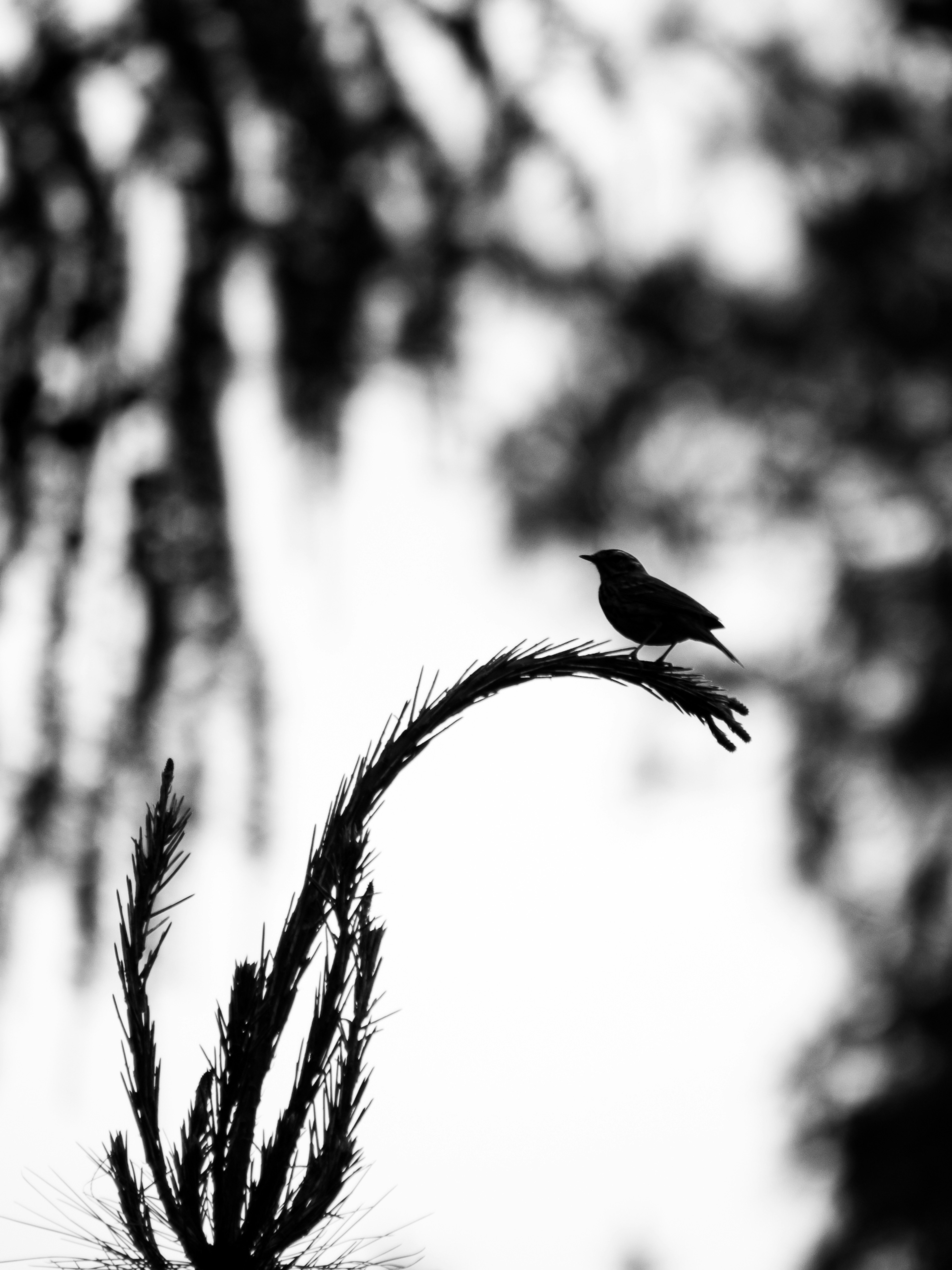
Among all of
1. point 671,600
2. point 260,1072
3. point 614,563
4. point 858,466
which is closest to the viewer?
point 260,1072

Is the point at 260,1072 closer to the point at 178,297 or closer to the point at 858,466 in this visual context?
the point at 178,297

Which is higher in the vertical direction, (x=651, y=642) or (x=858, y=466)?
(x=858, y=466)

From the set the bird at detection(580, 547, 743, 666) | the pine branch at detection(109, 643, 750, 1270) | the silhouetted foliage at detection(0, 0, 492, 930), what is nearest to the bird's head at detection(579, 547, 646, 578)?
the bird at detection(580, 547, 743, 666)

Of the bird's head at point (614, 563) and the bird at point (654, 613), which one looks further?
the bird's head at point (614, 563)

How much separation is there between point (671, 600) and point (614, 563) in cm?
30

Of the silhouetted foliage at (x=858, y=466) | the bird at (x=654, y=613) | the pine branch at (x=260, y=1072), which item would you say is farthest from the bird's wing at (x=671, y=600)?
the silhouetted foliage at (x=858, y=466)

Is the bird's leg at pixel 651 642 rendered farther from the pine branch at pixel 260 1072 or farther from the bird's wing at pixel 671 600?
the pine branch at pixel 260 1072

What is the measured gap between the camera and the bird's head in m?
2.10

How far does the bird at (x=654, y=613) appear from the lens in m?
1.90

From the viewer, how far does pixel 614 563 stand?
2182 mm

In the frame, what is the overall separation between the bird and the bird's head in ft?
0.12

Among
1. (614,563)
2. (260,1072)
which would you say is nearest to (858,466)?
(614,563)

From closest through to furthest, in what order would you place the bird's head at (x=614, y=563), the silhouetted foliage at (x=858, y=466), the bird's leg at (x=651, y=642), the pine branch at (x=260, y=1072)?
the pine branch at (x=260, y=1072) < the bird's leg at (x=651, y=642) < the bird's head at (x=614, y=563) < the silhouetted foliage at (x=858, y=466)

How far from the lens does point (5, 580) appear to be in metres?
1.82
